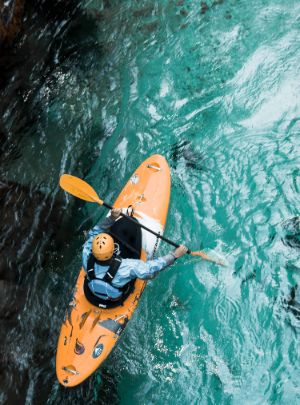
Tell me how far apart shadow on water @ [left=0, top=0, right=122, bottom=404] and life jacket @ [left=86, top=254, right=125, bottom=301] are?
1.33 metres

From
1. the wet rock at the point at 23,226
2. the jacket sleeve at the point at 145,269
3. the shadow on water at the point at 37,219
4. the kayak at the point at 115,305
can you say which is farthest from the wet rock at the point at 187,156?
the jacket sleeve at the point at 145,269

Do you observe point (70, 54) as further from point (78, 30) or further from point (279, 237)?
point (279, 237)

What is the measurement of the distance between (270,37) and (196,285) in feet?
15.4

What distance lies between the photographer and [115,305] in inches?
210

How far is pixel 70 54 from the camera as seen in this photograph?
883 cm

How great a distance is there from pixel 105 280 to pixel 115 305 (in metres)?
0.48

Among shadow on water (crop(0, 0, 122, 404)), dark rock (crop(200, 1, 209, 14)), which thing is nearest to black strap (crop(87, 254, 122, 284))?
shadow on water (crop(0, 0, 122, 404))

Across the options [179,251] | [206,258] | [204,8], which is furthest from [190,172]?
[204,8]

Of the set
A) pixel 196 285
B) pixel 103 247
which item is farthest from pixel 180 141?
pixel 103 247

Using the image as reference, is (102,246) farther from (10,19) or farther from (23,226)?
(10,19)

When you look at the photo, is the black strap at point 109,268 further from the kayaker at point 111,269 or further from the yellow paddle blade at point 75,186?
the yellow paddle blade at point 75,186

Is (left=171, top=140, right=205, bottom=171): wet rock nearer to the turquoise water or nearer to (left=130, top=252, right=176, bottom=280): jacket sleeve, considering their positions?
the turquoise water

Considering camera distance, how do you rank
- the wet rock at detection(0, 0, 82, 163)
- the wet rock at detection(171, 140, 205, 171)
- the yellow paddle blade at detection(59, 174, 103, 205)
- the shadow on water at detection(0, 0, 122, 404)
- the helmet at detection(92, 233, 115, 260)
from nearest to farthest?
the helmet at detection(92, 233, 115, 260) → the shadow on water at detection(0, 0, 122, 404) → the yellow paddle blade at detection(59, 174, 103, 205) → the wet rock at detection(171, 140, 205, 171) → the wet rock at detection(0, 0, 82, 163)

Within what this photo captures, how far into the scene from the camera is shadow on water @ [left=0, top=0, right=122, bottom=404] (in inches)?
229
